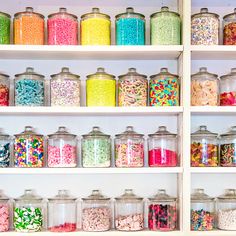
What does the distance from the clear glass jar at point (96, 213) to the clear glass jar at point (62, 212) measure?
0.06 m

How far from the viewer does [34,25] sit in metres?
2.26

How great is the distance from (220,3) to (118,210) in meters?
1.22

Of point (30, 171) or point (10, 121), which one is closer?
point (30, 171)

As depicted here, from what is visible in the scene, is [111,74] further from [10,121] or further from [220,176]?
[220,176]

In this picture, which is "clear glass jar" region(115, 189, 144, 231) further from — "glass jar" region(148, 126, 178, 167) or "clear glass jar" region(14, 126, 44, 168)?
"clear glass jar" region(14, 126, 44, 168)

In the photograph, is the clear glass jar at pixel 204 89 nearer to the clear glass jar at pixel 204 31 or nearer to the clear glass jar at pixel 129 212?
the clear glass jar at pixel 204 31

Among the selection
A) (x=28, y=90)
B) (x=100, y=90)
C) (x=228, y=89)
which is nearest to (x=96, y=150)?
(x=100, y=90)

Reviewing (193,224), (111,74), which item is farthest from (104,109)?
(193,224)

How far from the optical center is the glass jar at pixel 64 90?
7.38ft

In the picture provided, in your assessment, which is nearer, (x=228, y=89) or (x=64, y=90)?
(x=64, y=90)

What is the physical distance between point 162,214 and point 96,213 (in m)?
0.32

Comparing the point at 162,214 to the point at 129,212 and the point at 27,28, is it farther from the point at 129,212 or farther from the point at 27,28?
the point at 27,28

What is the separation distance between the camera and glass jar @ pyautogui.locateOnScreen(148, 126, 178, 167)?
2.27 m

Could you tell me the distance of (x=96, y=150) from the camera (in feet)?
7.39
